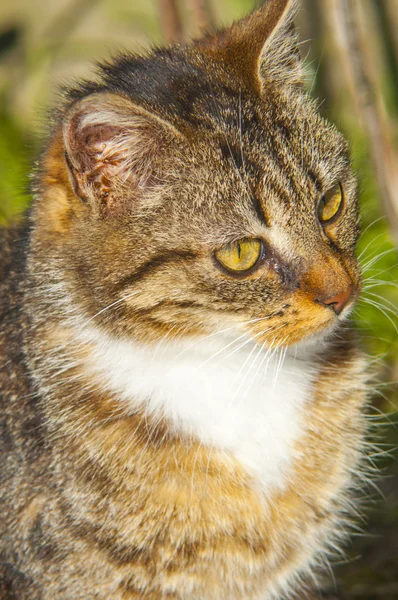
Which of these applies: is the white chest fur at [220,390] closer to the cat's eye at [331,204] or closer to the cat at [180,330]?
the cat at [180,330]

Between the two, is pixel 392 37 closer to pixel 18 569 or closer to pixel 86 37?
pixel 86 37

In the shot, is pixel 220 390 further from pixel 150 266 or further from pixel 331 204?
pixel 331 204

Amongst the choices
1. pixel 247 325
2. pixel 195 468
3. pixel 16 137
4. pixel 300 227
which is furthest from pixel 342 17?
pixel 16 137

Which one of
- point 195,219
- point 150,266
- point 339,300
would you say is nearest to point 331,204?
point 339,300

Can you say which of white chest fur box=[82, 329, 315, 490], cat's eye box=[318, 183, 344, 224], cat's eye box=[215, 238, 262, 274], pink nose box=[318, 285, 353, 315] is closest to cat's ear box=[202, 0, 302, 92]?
cat's eye box=[318, 183, 344, 224]

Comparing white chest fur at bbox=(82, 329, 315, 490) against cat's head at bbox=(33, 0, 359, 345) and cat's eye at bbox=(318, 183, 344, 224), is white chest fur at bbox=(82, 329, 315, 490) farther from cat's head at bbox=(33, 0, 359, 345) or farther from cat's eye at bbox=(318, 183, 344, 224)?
cat's eye at bbox=(318, 183, 344, 224)

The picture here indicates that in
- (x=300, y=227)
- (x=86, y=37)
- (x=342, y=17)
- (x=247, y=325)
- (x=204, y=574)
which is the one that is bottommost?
(x=204, y=574)
